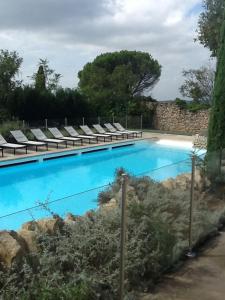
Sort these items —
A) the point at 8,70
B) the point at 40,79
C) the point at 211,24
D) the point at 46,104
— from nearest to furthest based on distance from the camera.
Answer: the point at 211,24, the point at 8,70, the point at 46,104, the point at 40,79

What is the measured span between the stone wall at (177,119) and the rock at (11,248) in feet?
77.5

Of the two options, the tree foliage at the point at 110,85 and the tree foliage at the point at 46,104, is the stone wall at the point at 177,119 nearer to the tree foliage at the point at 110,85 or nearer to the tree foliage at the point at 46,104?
the tree foliage at the point at 110,85

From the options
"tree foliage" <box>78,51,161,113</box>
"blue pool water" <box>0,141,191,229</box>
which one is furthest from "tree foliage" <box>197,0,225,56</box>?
"tree foliage" <box>78,51,161,113</box>

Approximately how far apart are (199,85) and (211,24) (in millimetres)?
8654

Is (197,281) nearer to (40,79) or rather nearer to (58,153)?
(58,153)

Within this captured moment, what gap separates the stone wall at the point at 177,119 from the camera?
26516mm

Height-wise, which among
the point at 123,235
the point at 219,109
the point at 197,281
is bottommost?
the point at 197,281

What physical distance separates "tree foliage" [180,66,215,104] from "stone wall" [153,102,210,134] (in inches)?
40.9

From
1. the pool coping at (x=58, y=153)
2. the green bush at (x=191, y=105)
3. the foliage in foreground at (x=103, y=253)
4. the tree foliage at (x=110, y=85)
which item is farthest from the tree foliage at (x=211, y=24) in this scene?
the foliage in foreground at (x=103, y=253)

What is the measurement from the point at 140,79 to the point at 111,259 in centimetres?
3316

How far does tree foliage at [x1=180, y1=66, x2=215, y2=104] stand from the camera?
85.9 feet

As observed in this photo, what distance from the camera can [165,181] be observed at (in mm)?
5969

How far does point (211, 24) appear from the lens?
59.9ft

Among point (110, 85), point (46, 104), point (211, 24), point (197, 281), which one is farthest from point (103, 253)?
point (110, 85)
